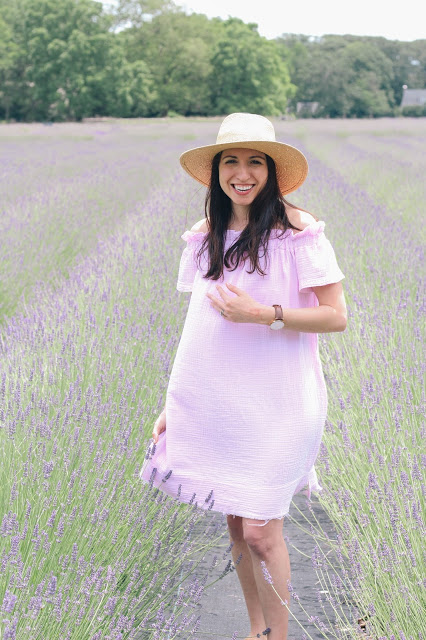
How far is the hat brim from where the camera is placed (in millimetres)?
1918

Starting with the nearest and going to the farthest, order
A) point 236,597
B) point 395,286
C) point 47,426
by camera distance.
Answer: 1. point 47,426
2. point 236,597
3. point 395,286

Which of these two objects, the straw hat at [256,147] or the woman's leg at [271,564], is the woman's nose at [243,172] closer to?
the straw hat at [256,147]

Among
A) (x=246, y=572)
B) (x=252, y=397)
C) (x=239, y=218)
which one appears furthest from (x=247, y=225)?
(x=246, y=572)

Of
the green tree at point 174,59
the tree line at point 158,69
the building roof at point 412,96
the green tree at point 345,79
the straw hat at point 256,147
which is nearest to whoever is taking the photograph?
the straw hat at point 256,147

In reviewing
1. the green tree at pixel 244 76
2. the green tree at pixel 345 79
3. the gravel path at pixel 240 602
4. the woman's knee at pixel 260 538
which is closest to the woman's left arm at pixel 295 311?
the woman's knee at pixel 260 538

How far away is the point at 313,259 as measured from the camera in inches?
72.5

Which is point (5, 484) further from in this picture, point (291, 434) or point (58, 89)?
point (58, 89)

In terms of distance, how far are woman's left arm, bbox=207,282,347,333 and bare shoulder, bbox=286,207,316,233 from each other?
0.52 feet

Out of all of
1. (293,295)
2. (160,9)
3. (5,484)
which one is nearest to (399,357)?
(293,295)

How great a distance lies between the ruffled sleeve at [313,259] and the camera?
6.02 feet

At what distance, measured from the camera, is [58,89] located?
54.3 m

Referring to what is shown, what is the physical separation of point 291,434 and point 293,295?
12.6 inches

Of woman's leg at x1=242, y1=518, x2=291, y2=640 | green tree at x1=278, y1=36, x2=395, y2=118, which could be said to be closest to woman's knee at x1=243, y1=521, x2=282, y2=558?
woman's leg at x1=242, y1=518, x2=291, y2=640

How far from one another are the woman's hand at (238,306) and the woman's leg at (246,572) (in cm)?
54
